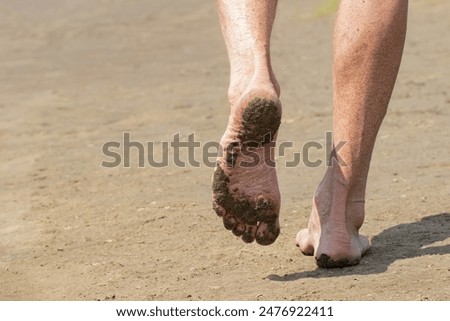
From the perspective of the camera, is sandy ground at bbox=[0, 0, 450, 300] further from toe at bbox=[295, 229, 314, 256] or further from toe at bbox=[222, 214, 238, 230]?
toe at bbox=[222, 214, 238, 230]

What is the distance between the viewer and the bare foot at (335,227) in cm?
297

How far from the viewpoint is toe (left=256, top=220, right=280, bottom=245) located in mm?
2861

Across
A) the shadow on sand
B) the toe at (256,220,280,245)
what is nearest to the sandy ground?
the shadow on sand

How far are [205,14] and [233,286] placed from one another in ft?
24.5

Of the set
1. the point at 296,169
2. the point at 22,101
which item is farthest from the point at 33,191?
the point at 22,101

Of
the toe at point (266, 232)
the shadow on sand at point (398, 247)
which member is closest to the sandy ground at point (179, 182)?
the shadow on sand at point (398, 247)

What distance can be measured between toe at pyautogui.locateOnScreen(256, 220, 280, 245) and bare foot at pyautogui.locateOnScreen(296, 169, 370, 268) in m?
0.17

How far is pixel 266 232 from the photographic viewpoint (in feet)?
9.41

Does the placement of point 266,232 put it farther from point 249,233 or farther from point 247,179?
point 247,179

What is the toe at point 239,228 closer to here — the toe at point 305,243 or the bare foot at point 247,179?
the bare foot at point 247,179

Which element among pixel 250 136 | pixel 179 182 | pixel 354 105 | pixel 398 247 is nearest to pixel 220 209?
pixel 250 136

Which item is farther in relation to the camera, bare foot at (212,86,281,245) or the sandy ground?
the sandy ground
